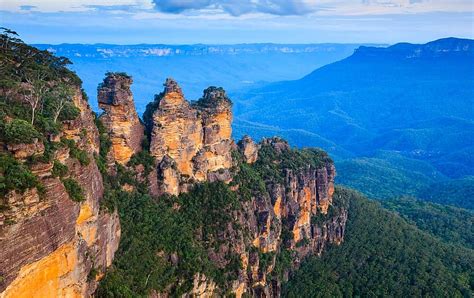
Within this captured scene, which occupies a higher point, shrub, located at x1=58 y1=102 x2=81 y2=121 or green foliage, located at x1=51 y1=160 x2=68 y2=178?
shrub, located at x1=58 y1=102 x2=81 y2=121

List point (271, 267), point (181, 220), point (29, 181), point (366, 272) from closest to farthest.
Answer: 1. point (29, 181)
2. point (181, 220)
3. point (271, 267)
4. point (366, 272)

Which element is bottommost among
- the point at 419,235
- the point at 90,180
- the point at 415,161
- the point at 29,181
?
the point at 415,161

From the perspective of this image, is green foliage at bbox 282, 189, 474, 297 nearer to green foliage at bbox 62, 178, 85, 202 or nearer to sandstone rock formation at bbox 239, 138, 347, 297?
sandstone rock formation at bbox 239, 138, 347, 297

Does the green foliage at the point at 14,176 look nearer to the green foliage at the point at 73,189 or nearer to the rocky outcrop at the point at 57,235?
the rocky outcrop at the point at 57,235

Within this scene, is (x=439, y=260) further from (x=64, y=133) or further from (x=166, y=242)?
(x=64, y=133)

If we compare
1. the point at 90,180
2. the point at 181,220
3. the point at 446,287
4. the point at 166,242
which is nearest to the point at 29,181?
the point at 90,180

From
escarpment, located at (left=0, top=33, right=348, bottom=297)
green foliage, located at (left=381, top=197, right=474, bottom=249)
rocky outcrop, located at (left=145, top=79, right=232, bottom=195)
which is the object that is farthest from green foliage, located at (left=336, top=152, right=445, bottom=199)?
rocky outcrop, located at (left=145, top=79, right=232, bottom=195)

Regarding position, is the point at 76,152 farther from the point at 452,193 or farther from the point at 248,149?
the point at 452,193
